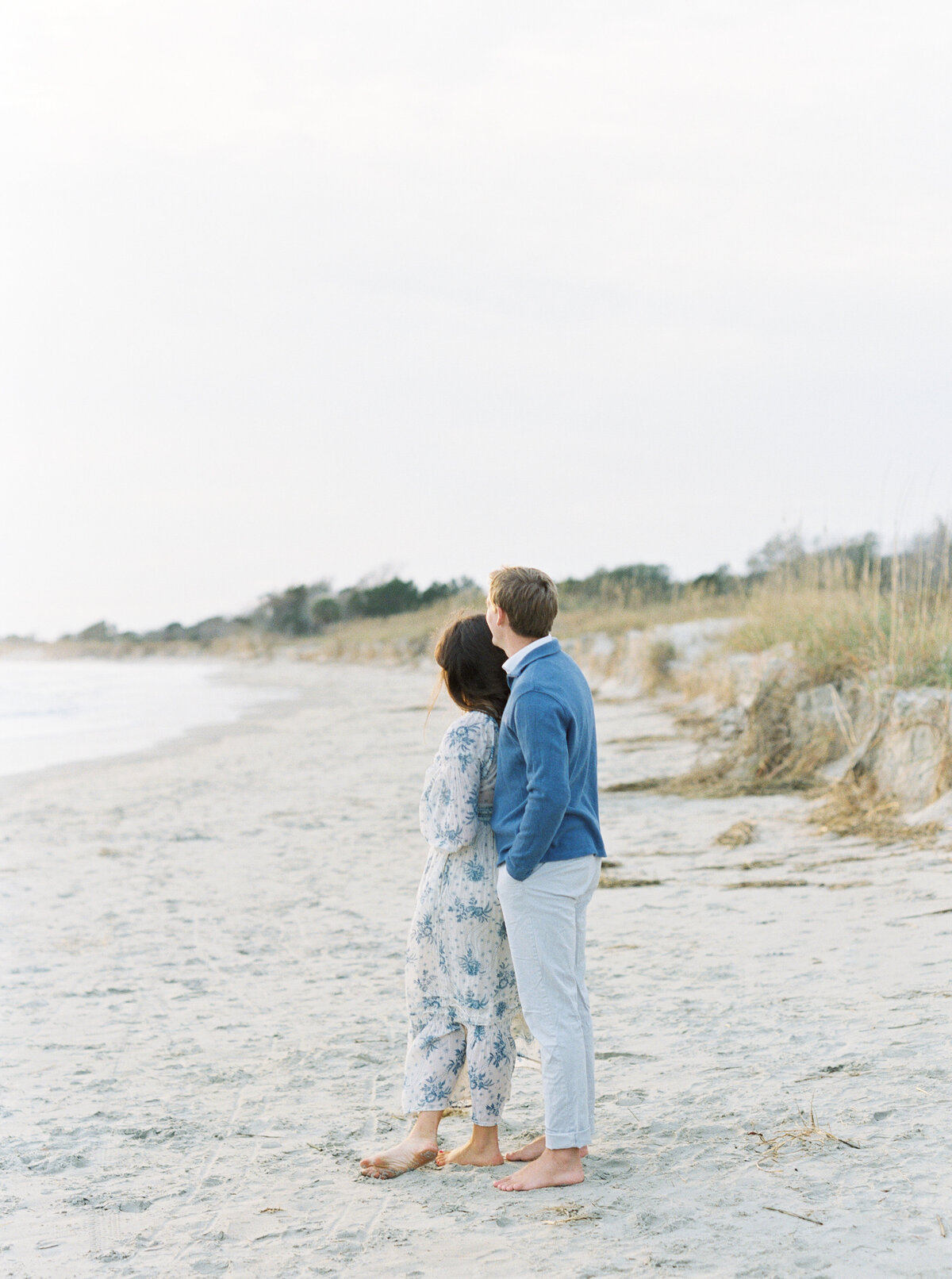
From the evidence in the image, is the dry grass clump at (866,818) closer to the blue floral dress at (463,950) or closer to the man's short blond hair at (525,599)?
the blue floral dress at (463,950)

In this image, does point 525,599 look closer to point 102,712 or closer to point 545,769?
point 545,769

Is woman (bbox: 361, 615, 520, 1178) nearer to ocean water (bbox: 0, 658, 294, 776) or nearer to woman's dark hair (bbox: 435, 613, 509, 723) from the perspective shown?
woman's dark hair (bbox: 435, 613, 509, 723)

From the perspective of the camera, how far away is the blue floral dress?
2.75m

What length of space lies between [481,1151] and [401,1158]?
0.20 m

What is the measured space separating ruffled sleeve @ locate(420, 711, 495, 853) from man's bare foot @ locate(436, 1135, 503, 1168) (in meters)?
0.73

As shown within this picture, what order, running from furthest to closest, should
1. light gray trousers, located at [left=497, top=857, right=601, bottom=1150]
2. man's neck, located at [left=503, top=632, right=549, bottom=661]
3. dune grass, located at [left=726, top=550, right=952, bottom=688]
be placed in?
dune grass, located at [left=726, top=550, right=952, bottom=688] < man's neck, located at [left=503, top=632, right=549, bottom=661] < light gray trousers, located at [left=497, top=857, right=601, bottom=1150]

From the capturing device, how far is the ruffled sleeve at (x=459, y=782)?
8.96ft

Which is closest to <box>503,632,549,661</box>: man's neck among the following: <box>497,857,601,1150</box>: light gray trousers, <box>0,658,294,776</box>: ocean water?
<box>497,857,601,1150</box>: light gray trousers

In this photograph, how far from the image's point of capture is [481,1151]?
2.78 m

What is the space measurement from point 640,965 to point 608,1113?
57.6 inches

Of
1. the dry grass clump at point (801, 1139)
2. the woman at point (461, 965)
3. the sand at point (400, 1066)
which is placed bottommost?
the sand at point (400, 1066)

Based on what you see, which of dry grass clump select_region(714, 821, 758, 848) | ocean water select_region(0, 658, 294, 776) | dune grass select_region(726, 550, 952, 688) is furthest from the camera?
ocean water select_region(0, 658, 294, 776)

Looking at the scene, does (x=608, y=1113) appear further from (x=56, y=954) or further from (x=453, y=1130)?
(x=56, y=954)

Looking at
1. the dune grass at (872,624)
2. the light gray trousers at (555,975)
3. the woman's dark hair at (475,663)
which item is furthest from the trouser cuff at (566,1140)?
the dune grass at (872,624)
